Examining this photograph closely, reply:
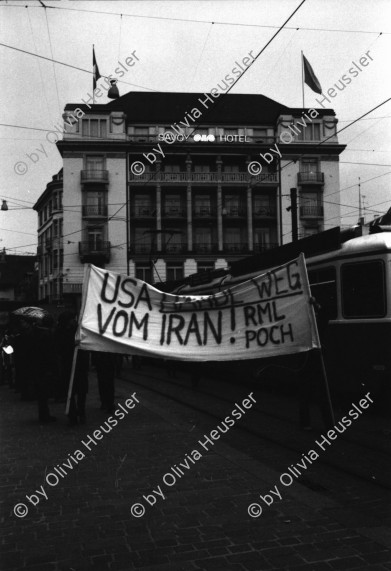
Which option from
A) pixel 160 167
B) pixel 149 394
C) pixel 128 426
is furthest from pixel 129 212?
pixel 128 426

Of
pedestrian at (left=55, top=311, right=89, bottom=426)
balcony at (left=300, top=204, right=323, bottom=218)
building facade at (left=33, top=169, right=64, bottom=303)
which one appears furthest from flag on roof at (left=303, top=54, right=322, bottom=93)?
building facade at (left=33, top=169, right=64, bottom=303)

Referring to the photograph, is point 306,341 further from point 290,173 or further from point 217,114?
point 217,114

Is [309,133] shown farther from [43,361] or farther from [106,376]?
[43,361]

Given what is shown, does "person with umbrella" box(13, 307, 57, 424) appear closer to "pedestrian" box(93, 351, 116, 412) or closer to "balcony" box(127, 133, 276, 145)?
"pedestrian" box(93, 351, 116, 412)

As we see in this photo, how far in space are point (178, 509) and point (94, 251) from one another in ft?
152

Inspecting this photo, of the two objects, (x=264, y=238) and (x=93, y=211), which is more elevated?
(x=93, y=211)

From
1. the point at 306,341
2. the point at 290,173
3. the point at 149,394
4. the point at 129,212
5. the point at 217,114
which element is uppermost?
the point at 217,114

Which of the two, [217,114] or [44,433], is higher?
[217,114]

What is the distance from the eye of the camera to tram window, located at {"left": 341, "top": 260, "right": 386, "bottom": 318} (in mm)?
9703

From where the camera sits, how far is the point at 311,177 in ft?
169

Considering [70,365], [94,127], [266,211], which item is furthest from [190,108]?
[70,365]

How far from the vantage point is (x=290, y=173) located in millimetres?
52031

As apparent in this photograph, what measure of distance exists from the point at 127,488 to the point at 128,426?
3264 mm

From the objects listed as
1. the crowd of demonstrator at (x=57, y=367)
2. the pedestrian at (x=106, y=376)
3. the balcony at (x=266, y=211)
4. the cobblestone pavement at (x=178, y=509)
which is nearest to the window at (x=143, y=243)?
the balcony at (x=266, y=211)
